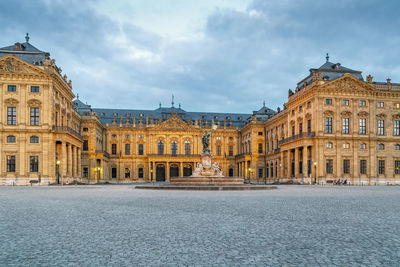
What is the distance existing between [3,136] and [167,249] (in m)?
46.8

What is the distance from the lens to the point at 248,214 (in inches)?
503

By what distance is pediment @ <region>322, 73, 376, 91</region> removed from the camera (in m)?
52.6

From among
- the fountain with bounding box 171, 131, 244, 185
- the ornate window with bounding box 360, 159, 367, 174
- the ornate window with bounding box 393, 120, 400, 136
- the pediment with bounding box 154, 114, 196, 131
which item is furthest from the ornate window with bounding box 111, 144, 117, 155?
the ornate window with bounding box 393, 120, 400, 136

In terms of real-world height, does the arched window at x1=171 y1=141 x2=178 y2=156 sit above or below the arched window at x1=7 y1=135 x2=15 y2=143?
below

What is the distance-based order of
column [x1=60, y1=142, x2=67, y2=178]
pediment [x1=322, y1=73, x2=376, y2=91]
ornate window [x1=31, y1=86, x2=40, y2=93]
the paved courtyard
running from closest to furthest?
the paved courtyard
ornate window [x1=31, y1=86, x2=40, y2=93]
column [x1=60, y1=142, x2=67, y2=178]
pediment [x1=322, y1=73, x2=376, y2=91]

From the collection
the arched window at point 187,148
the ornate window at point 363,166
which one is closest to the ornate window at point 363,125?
the ornate window at point 363,166

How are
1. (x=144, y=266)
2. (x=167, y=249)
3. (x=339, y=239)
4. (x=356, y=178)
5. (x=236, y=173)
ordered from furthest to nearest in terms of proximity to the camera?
(x=236, y=173) < (x=356, y=178) < (x=339, y=239) < (x=167, y=249) < (x=144, y=266)

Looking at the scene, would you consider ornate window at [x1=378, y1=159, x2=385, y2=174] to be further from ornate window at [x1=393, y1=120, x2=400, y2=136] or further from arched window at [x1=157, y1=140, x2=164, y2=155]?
arched window at [x1=157, y1=140, x2=164, y2=155]

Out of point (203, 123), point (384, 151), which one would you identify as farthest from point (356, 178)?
point (203, 123)

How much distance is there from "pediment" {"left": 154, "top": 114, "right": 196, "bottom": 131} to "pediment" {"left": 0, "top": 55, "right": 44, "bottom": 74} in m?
39.1

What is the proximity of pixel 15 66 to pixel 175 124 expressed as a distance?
41859 mm

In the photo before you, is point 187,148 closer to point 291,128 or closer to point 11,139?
point 291,128

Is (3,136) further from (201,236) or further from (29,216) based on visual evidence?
(201,236)

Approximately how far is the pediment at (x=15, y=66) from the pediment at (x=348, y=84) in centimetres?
3814
